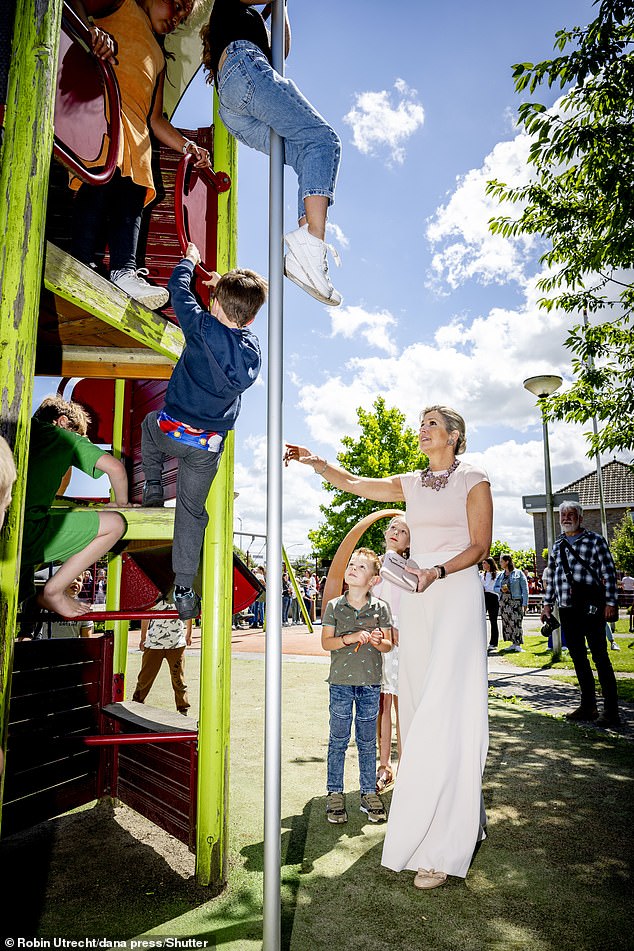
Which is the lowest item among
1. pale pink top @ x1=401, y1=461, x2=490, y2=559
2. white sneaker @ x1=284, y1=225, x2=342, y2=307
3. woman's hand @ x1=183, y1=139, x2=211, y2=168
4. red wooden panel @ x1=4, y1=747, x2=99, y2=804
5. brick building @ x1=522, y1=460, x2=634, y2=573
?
red wooden panel @ x1=4, y1=747, x2=99, y2=804

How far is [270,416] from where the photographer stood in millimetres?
1780

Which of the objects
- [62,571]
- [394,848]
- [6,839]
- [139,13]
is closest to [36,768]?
[6,839]

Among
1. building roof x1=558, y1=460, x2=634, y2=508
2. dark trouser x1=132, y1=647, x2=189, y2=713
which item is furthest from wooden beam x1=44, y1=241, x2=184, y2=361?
building roof x1=558, y1=460, x2=634, y2=508

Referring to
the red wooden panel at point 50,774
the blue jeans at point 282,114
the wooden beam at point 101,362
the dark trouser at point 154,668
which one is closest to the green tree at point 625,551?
the dark trouser at point 154,668

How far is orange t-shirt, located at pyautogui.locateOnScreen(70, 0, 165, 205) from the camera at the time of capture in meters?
3.14

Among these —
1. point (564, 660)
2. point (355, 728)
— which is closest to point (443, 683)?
point (355, 728)

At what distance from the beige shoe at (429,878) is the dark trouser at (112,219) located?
348 cm

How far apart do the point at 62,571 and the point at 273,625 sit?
59.3 inches

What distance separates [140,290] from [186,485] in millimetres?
1026

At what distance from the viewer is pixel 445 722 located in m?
2.94

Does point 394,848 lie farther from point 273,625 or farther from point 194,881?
point 273,625

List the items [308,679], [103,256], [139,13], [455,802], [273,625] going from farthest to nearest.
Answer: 1. [308,679]
2. [103,256]
3. [139,13]
4. [455,802]
5. [273,625]

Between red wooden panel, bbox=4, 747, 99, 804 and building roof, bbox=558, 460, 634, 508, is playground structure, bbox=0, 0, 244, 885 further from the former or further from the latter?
building roof, bbox=558, 460, 634, 508

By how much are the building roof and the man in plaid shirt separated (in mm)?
42784
